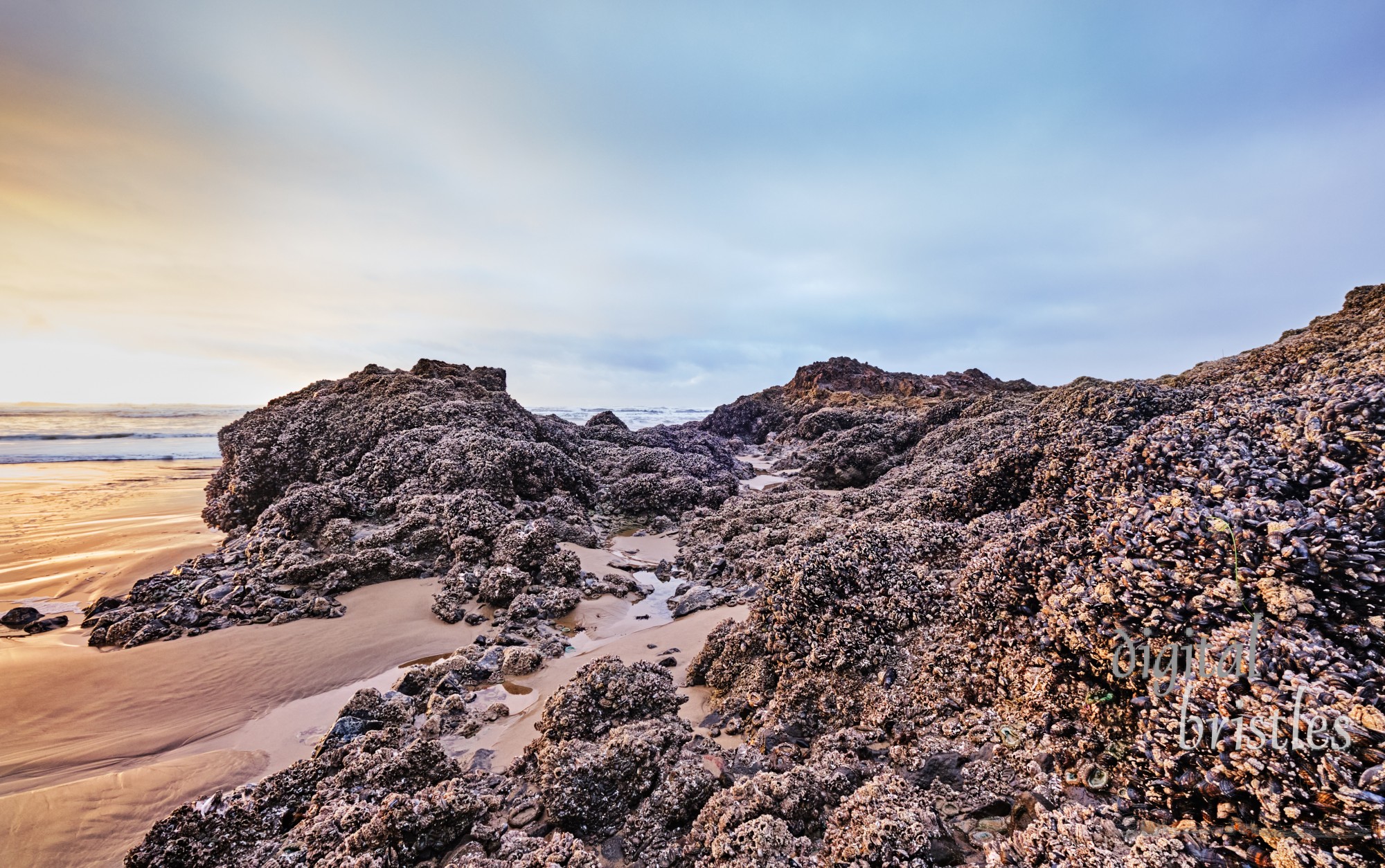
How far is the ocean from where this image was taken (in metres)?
20.9

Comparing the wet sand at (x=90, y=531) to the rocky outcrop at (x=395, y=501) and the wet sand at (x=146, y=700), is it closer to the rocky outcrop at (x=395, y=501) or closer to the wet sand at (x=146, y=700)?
the wet sand at (x=146, y=700)

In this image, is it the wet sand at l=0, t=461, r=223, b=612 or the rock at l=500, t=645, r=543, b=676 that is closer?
the rock at l=500, t=645, r=543, b=676

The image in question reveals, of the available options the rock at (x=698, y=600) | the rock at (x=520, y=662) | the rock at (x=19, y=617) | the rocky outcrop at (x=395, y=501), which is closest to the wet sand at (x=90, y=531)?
the rock at (x=19, y=617)

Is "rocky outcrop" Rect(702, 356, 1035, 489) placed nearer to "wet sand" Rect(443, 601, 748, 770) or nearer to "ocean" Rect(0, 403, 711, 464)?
"wet sand" Rect(443, 601, 748, 770)

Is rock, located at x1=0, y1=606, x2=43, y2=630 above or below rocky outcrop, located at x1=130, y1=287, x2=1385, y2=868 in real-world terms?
below

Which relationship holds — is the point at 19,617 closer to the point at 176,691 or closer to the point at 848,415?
the point at 176,691

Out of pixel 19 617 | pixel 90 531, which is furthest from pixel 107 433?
pixel 19 617

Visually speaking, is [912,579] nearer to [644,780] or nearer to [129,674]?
[644,780]

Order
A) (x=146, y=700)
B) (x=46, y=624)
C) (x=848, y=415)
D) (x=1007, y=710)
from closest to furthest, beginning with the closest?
(x=1007, y=710), (x=146, y=700), (x=46, y=624), (x=848, y=415)

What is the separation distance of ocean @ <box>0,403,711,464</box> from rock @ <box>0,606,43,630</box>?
19.7 m

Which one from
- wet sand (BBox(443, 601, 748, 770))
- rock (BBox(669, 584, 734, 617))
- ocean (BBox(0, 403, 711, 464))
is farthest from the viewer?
ocean (BBox(0, 403, 711, 464))

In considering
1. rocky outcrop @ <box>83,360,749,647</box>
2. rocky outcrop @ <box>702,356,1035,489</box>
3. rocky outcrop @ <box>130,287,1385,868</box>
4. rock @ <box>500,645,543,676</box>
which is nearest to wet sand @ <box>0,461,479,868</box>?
rocky outcrop @ <box>83,360,749,647</box>

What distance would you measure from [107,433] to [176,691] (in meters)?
37.1

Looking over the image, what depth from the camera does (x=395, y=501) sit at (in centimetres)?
822
